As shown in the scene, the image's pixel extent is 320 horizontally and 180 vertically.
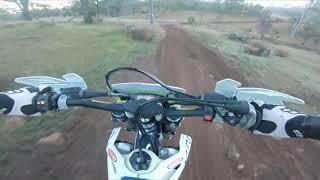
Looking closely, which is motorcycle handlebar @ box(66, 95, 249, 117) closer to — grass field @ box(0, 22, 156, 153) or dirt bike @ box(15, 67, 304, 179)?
dirt bike @ box(15, 67, 304, 179)

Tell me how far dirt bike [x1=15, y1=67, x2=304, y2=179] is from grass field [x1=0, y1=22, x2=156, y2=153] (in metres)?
4.52

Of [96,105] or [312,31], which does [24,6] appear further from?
[96,105]

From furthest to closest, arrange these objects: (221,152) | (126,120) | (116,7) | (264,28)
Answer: (116,7), (264,28), (221,152), (126,120)

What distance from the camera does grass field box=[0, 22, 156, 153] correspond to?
290 inches

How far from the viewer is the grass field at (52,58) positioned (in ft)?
24.2

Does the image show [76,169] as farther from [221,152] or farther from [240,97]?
[240,97]

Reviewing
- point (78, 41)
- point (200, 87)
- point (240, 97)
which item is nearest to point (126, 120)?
point (240, 97)

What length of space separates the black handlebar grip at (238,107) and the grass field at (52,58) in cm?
549

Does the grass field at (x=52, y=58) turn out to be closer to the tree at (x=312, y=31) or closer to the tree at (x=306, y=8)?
the tree at (x=312, y=31)

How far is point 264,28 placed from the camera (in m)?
52.0

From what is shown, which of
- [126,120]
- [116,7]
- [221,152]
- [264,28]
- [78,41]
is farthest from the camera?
[116,7]

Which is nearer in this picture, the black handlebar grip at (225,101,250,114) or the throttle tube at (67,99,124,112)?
the black handlebar grip at (225,101,250,114)

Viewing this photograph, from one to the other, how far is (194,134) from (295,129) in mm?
4546

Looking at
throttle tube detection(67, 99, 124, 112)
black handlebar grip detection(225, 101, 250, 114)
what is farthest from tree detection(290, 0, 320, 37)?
throttle tube detection(67, 99, 124, 112)
